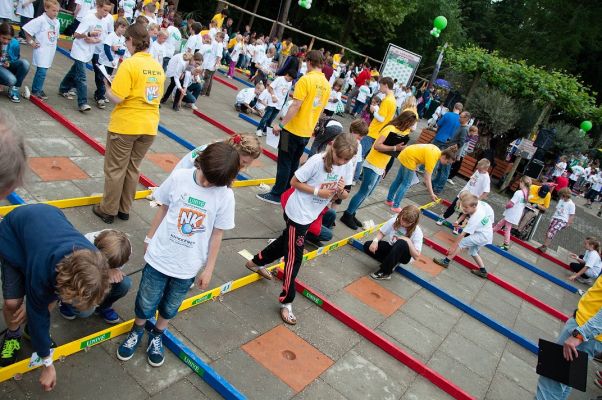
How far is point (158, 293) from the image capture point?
314 cm

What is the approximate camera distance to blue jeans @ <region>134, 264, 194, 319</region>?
3.10 metres

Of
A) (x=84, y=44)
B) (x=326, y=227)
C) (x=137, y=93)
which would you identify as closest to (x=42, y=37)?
(x=84, y=44)

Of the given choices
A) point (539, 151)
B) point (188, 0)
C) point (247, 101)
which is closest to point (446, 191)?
point (539, 151)

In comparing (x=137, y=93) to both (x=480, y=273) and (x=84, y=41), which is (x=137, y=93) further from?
(x=480, y=273)

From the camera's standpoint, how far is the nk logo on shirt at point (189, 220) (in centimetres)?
300

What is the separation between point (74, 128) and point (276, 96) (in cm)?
460

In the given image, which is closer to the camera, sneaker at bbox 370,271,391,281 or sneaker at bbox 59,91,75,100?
sneaker at bbox 370,271,391,281

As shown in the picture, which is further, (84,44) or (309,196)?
(84,44)

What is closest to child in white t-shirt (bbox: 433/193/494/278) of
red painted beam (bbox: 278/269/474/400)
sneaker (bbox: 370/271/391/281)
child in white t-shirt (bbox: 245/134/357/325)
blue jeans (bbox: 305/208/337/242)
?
sneaker (bbox: 370/271/391/281)

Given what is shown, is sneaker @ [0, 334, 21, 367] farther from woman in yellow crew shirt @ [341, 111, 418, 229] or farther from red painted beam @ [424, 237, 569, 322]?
red painted beam @ [424, 237, 569, 322]

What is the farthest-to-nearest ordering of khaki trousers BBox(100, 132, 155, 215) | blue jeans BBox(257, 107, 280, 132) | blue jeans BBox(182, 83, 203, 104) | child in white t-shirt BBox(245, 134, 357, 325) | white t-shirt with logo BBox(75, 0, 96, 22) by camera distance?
white t-shirt with logo BBox(75, 0, 96, 22), blue jeans BBox(182, 83, 203, 104), blue jeans BBox(257, 107, 280, 132), khaki trousers BBox(100, 132, 155, 215), child in white t-shirt BBox(245, 134, 357, 325)

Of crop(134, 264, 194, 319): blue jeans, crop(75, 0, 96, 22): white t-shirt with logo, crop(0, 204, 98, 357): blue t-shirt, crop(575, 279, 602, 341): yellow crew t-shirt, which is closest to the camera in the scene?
crop(0, 204, 98, 357): blue t-shirt

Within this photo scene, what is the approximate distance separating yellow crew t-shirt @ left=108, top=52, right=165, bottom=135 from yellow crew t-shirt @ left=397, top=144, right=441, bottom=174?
15.6 ft

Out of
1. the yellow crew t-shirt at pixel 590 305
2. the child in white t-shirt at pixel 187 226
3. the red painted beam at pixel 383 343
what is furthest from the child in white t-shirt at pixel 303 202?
the yellow crew t-shirt at pixel 590 305
